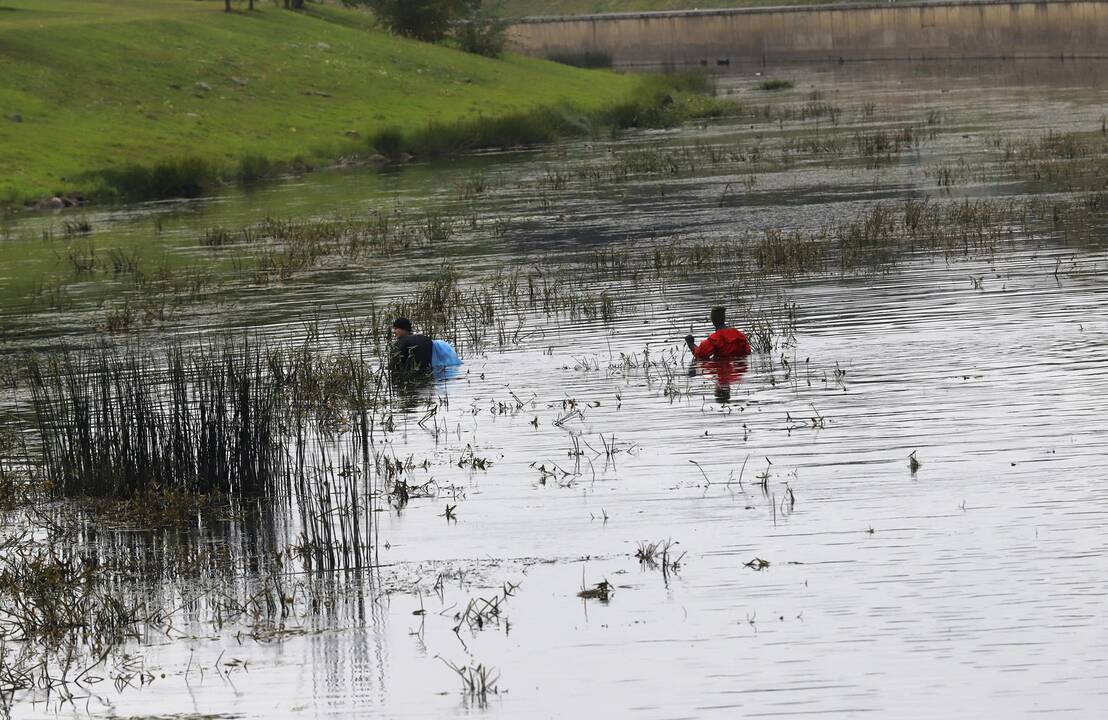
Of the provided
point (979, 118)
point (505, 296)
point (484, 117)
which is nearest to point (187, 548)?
Answer: point (505, 296)

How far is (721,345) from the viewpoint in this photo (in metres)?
23.9

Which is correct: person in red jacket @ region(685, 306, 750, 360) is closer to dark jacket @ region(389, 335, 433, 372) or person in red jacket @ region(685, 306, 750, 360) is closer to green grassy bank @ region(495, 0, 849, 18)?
dark jacket @ region(389, 335, 433, 372)

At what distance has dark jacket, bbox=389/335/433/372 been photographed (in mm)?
24188

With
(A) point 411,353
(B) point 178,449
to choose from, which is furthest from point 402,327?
(B) point 178,449

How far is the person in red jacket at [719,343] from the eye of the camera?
78.1ft

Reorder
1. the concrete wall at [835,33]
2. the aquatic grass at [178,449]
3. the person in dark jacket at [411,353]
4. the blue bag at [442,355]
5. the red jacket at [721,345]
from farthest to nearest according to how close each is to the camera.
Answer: the concrete wall at [835,33] < the blue bag at [442,355] < the person in dark jacket at [411,353] < the red jacket at [721,345] < the aquatic grass at [178,449]

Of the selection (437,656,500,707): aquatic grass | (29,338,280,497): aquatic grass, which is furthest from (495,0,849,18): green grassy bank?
(437,656,500,707): aquatic grass

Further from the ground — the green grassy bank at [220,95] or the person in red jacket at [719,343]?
the green grassy bank at [220,95]

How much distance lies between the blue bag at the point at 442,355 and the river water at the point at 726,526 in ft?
0.77

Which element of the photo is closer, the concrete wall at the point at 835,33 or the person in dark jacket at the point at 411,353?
the person in dark jacket at the point at 411,353

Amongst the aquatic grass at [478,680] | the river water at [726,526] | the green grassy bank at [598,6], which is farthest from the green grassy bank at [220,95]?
the green grassy bank at [598,6]

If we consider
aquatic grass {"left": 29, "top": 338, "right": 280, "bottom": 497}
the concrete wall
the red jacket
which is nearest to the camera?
aquatic grass {"left": 29, "top": 338, "right": 280, "bottom": 497}

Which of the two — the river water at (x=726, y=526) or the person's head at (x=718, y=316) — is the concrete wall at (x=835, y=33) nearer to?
the river water at (x=726, y=526)

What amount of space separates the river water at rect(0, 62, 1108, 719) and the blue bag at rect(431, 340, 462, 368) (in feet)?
0.77
